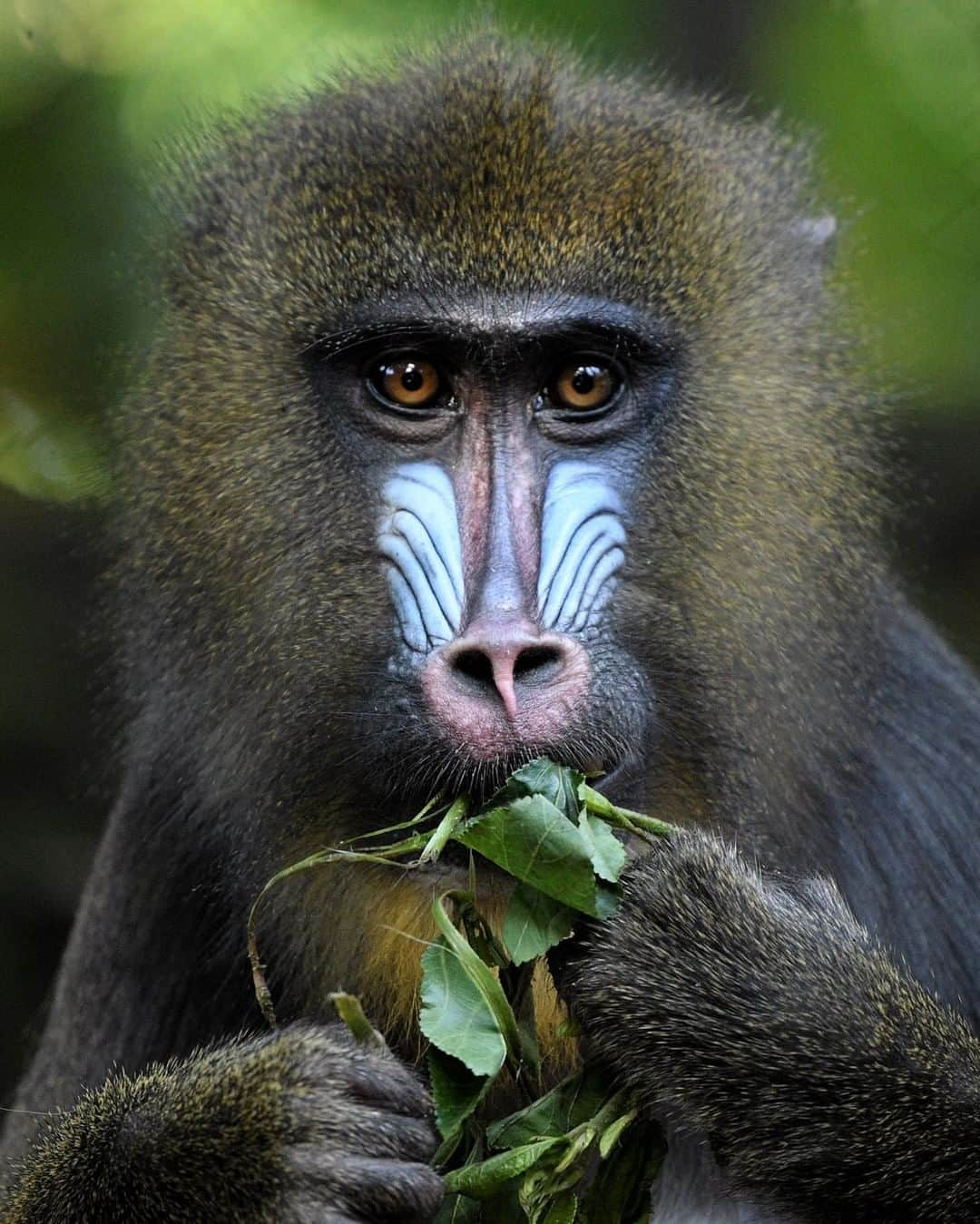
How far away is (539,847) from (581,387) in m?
1.04

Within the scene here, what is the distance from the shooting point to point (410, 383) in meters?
3.25

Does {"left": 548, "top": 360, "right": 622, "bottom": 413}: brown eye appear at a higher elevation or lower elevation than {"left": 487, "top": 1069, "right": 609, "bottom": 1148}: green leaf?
higher

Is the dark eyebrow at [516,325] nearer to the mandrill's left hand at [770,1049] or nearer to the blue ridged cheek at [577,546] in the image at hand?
the blue ridged cheek at [577,546]

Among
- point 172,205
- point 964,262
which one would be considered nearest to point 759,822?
point 172,205

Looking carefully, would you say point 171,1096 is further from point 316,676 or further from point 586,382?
point 586,382

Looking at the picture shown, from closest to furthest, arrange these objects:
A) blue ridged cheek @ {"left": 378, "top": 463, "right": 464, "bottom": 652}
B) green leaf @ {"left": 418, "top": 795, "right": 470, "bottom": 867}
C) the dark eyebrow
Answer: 1. green leaf @ {"left": 418, "top": 795, "right": 470, "bottom": 867}
2. blue ridged cheek @ {"left": 378, "top": 463, "right": 464, "bottom": 652}
3. the dark eyebrow

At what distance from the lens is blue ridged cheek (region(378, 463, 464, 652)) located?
287cm

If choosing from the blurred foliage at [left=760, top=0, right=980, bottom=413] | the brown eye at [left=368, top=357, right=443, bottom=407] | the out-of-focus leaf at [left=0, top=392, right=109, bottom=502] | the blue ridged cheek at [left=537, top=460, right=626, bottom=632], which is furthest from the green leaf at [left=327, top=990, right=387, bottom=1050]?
the blurred foliage at [left=760, top=0, right=980, bottom=413]

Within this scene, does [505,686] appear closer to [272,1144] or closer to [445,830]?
[445,830]

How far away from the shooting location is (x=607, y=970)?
2.70m

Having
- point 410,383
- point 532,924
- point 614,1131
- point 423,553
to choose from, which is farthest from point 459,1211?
point 410,383

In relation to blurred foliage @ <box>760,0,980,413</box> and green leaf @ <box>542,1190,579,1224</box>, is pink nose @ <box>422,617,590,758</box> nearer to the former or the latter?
green leaf @ <box>542,1190,579,1224</box>

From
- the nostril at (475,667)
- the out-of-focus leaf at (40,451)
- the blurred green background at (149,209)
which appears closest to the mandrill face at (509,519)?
the nostril at (475,667)

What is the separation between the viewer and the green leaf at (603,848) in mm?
2656
